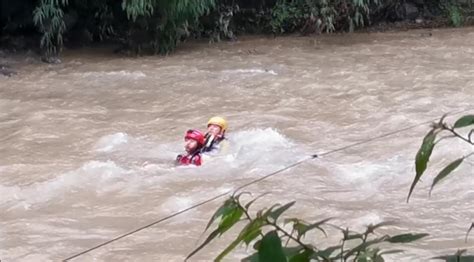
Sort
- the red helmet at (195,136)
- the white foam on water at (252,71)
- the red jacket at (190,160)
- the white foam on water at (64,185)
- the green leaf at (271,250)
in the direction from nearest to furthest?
the green leaf at (271,250), the white foam on water at (64,185), the red jacket at (190,160), the red helmet at (195,136), the white foam on water at (252,71)

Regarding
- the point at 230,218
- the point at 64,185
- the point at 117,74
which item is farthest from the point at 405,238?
the point at 117,74

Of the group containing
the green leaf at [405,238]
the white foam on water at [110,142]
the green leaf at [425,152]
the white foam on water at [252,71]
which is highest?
the green leaf at [425,152]

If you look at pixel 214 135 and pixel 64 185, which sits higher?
pixel 214 135

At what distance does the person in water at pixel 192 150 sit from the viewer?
562cm

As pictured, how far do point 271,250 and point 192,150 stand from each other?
4729 millimetres

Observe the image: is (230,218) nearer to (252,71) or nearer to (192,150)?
(192,150)

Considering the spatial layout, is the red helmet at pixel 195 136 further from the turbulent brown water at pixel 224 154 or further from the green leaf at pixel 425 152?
the green leaf at pixel 425 152

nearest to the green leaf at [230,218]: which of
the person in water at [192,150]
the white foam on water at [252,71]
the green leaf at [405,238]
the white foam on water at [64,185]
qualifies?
the green leaf at [405,238]

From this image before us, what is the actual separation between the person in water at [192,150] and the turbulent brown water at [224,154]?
113mm

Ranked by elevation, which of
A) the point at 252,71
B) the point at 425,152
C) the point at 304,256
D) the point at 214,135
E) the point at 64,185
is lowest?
the point at 252,71

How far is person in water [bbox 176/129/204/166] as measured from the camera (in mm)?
5617

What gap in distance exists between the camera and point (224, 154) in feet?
19.1

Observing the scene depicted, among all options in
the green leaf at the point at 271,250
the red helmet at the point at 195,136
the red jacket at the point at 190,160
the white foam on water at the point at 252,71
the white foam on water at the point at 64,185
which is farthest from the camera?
the white foam on water at the point at 252,71

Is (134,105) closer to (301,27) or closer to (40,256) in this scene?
(40,256)
